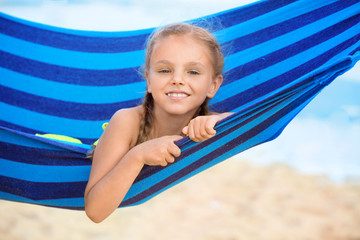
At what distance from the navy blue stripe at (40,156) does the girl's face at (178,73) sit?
0.35 meters

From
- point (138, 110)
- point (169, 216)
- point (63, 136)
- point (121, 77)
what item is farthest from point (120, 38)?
point (169, 216)

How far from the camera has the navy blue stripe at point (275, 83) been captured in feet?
5.92

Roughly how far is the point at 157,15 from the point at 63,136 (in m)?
8.12

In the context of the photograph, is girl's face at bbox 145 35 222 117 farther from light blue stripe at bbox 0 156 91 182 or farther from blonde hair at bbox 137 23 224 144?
light blue stripe at bbox 0 156 91 182

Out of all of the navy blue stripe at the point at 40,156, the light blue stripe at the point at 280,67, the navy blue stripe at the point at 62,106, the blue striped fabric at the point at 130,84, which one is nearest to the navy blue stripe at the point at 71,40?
the blue striped fabric at the point at 130,84

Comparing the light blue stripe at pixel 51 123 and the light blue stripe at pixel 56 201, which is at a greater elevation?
the light blue stripe at pixel 51 123

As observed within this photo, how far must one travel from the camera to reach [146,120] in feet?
5.55

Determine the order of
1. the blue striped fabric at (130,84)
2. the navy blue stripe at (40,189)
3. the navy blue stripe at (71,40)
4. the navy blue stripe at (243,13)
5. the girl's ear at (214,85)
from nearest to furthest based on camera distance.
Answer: the blue striped fabric at (130,84), the navy blue stripe at (40,189), the girl's ear at (214,85), the navy blue stripe at (243,13), the navy blue stripe at (71,40)

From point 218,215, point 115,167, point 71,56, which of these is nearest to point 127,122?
point 115,167

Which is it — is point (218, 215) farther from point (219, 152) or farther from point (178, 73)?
point (178, 73)

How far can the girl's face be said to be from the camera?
5.19 ft

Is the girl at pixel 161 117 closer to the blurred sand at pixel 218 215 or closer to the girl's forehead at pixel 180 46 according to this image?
the girl's forehead at pixel 180 46

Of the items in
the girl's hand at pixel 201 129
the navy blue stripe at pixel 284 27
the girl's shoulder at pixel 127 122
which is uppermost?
the navy blue stripe at pixel 284 27

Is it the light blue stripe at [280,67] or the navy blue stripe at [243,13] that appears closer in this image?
the light blue stripe at [280,67]
